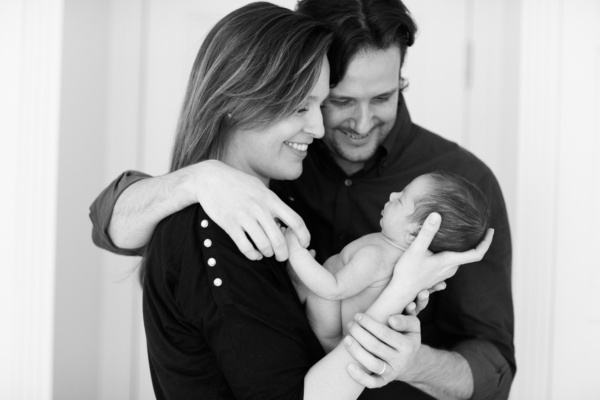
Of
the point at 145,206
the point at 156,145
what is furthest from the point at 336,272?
the point at 156,145

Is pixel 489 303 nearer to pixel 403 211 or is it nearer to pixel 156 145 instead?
pixel 403 211

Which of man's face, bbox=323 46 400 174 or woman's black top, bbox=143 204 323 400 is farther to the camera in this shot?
man's face, bbox=323 46 400 174

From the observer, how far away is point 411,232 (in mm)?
1497

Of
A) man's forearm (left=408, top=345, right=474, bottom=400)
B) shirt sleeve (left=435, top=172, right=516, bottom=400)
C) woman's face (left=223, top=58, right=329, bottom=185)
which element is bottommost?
man's forearm (left=408, top=345, right=474, bottom=400)

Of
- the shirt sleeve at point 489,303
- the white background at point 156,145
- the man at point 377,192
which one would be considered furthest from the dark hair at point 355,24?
the white background at point 156,145

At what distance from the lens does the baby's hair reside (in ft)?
4.73

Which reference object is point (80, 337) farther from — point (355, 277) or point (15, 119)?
point (355, 277)

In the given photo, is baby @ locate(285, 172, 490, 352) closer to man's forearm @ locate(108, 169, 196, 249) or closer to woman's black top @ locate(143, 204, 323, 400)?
woman's black top @ locate(143, 204, 323, 400)

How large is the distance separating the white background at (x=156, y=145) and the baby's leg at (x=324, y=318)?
1.19m

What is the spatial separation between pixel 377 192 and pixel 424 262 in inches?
21.1

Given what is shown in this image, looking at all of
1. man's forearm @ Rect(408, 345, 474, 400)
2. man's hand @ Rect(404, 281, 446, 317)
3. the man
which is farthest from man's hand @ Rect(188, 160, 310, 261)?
man's forearm @ Rect(408, 345, 474, 400)

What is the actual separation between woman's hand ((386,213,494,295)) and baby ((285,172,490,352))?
1.5 inches

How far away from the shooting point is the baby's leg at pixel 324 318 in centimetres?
149

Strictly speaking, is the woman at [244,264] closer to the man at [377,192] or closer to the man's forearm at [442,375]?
the man at [377,192]
